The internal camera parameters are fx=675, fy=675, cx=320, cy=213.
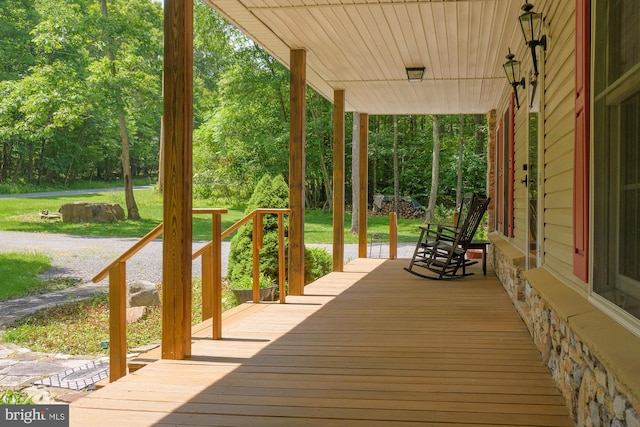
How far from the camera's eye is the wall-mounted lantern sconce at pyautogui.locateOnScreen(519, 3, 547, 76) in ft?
13.6

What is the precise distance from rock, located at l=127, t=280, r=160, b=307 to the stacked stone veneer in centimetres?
621

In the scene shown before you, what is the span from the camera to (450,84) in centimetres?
863

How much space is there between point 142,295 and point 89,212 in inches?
408

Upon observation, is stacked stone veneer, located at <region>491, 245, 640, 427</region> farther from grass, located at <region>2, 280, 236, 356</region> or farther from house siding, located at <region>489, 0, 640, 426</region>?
grass, located at <region>2, 280, 236, 356</region>

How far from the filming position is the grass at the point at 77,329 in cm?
827

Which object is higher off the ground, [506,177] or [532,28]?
[532,28]

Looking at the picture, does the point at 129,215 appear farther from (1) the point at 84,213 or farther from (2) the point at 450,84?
(2) the point at 450,84

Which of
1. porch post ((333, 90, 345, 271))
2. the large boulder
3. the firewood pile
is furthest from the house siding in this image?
the firewood pile

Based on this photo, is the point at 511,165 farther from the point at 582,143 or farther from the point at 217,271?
the point at 582,143

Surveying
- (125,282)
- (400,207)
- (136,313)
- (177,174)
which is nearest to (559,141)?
(177,174)

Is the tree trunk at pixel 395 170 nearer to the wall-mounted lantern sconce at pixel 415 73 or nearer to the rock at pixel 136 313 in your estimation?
the rock at pixel 136 313

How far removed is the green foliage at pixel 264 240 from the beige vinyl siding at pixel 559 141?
4.26 m

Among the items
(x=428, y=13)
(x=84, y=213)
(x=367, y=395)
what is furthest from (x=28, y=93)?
(x=367, y=395)

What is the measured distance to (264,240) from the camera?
26.5ft
